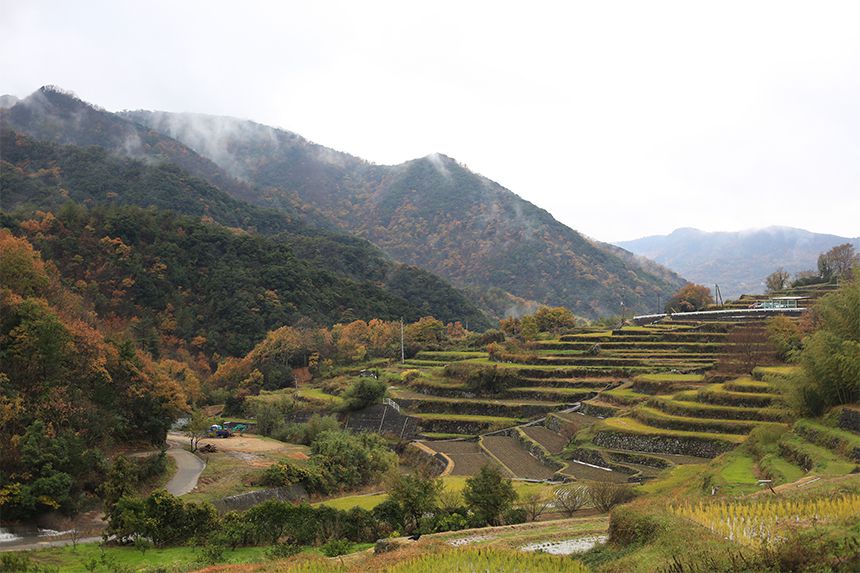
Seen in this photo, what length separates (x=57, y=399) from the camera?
20641 mm

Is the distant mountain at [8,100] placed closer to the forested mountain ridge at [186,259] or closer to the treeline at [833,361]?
the forested mountain ridge at [186,259]

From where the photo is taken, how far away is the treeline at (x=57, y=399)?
18.0 meters

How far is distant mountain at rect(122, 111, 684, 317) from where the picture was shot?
124000 mm

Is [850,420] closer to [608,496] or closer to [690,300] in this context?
[608,496]

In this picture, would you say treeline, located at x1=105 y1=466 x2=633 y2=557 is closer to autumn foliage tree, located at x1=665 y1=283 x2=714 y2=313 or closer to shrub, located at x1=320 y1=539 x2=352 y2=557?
shrub, located at x1=320 y1=539 x2=352 y2=557

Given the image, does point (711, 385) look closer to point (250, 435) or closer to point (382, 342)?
point (250, 435)

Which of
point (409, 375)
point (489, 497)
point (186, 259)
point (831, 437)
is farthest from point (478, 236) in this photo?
point (489, 497)

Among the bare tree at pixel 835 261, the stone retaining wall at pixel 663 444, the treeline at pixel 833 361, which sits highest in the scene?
the bare tree at pixel 835 261

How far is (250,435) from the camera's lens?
123ft

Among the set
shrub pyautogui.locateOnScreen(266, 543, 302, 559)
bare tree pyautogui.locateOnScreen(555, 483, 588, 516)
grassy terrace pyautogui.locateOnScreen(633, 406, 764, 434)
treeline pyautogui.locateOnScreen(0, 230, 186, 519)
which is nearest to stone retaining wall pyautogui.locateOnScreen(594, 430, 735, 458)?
grassy terrace pyautogui.locateOnScreen(633, 406, 764, 434)

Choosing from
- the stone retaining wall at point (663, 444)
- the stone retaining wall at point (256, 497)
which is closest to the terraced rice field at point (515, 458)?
the stone retaining wall at point (663, 444)

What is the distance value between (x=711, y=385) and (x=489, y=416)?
45.8ft

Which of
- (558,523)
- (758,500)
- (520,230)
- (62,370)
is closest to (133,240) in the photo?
(62,370)

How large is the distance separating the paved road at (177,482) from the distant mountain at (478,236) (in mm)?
83777
